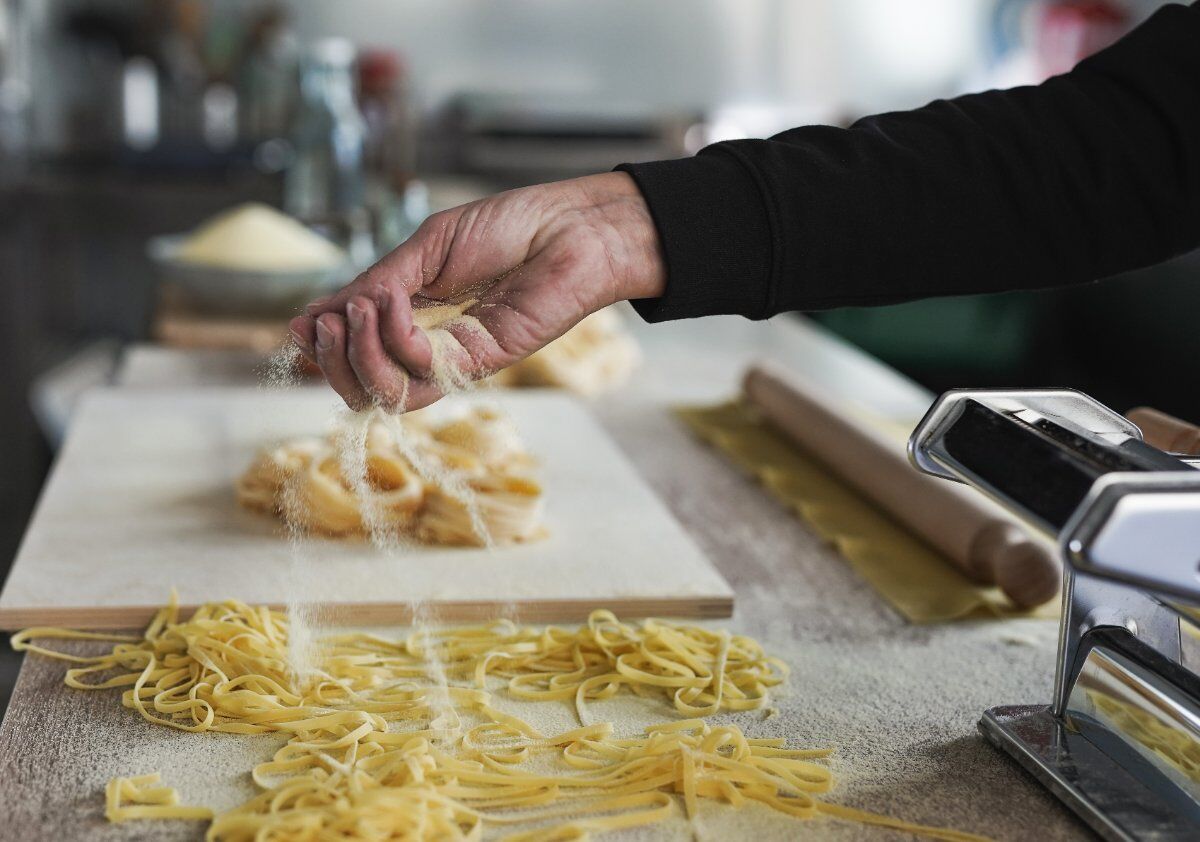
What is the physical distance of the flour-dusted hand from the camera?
3.23ft

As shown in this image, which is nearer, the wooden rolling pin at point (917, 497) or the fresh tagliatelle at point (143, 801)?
the fresh tagliatelle at point (143, 801)

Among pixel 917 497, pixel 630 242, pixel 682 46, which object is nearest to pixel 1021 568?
pixel 917 497

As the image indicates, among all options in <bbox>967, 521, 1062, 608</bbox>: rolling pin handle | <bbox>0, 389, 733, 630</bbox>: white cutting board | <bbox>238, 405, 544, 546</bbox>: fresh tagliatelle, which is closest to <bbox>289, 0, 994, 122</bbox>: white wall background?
<bbox>0, 389, 733, 630</bbox>: white cutting board

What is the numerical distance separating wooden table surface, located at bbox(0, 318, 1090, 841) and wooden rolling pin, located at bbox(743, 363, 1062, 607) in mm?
56

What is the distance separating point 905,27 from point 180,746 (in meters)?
5.05

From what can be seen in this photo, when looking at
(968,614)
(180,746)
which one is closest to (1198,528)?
(968,614)

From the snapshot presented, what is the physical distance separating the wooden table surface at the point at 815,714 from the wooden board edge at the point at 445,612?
0.05m

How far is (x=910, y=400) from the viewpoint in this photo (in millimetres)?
2123

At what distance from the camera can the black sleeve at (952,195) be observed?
3.27ft

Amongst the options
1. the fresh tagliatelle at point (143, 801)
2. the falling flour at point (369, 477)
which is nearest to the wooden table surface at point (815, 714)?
the fresh tagliatelle at point (143, 801)

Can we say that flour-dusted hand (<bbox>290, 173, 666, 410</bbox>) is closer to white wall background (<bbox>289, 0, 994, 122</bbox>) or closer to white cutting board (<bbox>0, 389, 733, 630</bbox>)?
white cutting board (<bbox>0, 389, 733, 630</bbox>)

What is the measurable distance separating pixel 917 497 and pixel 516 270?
24.0 inches

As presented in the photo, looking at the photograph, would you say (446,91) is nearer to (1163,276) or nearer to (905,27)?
(905,27)

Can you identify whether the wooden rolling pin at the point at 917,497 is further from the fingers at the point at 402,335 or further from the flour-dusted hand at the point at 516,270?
the fingers at the point at 402,335
